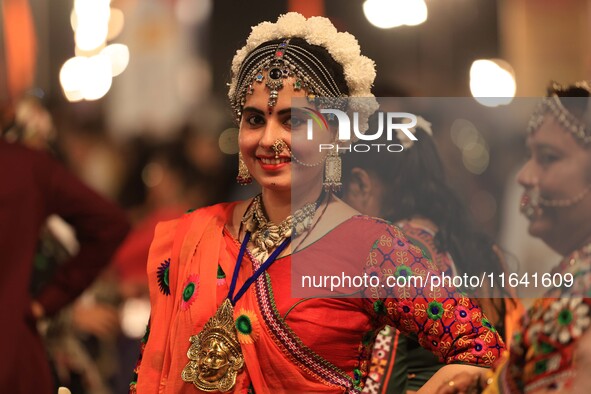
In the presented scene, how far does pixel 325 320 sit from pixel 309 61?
63 cm

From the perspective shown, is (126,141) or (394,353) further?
(126,141)

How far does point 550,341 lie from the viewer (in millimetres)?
1664

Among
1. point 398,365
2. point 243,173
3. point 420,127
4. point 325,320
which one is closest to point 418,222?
point 420,127

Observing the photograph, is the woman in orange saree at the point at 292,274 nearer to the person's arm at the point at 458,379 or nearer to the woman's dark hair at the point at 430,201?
the person's arm at the point at 458,379

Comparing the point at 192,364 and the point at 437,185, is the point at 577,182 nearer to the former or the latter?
the point at 437,185

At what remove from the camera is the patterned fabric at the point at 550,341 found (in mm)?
1645

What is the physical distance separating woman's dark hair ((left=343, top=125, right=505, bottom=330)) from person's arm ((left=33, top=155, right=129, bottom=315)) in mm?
1219

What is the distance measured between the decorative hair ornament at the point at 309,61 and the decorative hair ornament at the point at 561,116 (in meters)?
0.52

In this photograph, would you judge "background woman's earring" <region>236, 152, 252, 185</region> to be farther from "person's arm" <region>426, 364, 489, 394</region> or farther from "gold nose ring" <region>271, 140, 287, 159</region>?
"person's arm" <region>426, 364, 489, 394</region>

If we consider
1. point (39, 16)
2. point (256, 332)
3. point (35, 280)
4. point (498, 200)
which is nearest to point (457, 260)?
point (498, 200)

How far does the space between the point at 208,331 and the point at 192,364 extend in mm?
90

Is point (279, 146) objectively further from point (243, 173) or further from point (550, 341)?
point (550, 341)

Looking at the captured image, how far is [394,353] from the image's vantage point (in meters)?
3.20

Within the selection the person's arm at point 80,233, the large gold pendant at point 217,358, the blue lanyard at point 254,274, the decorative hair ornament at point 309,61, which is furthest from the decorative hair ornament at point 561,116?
the person's arm at point 80,233
